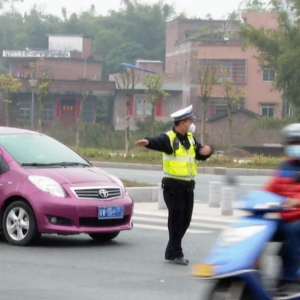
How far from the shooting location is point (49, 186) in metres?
12.0

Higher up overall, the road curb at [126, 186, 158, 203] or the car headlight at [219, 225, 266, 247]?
the car headlight at [219, 225, 266, 247]

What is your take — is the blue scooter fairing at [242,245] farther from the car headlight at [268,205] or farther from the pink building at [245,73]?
the pink building at [245,73]

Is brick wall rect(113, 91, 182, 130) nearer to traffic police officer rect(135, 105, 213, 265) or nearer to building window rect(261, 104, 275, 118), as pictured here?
building window rect(261, 104, 275, 118)

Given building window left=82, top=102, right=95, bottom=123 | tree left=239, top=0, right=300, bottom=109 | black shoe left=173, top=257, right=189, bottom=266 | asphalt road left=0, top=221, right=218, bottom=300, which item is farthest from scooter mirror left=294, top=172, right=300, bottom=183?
building window left=82, top=102, right=95, bottom=123

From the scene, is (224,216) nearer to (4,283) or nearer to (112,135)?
(4,283)

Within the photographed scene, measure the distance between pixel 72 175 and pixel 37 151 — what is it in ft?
2.90

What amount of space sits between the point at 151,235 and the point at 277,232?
7.19 m

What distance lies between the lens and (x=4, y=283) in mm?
9539

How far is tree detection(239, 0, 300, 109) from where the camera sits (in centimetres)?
4956

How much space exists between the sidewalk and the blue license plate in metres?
4.24

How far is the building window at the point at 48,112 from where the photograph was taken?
77938mm

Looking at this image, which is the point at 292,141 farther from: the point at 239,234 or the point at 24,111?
the point at 24,111

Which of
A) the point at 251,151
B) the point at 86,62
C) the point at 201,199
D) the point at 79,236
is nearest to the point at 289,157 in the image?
the point at 79,236

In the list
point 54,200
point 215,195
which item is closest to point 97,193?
point 54,200
